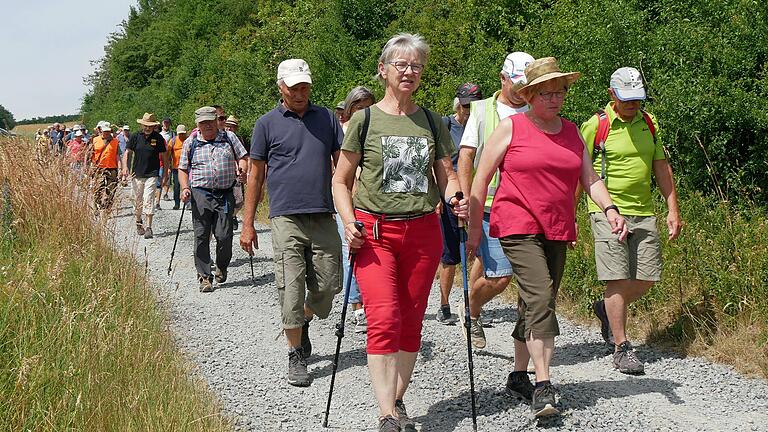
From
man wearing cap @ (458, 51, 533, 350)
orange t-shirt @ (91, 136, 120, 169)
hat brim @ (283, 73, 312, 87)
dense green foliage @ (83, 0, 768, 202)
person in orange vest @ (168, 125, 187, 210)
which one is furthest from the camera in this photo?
person in orange vest @ (168, 125, 187, 210)

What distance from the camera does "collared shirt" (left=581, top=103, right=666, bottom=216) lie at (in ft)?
20.6

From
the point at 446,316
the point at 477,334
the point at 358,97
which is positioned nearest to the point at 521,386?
the point at 477,334

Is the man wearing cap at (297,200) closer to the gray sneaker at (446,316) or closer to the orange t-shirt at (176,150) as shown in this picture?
the gray sneaker at (446,316)

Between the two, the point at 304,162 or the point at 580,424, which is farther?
the point at 304,162

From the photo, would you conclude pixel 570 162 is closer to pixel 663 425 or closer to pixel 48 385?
pixel 663 425

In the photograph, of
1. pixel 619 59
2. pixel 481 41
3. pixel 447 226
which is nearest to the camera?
pixel 447 226

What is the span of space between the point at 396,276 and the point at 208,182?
209 inches

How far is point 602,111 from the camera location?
6.42 meters

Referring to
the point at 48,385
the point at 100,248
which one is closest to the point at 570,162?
the point at 48,385

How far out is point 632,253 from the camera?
250 inches

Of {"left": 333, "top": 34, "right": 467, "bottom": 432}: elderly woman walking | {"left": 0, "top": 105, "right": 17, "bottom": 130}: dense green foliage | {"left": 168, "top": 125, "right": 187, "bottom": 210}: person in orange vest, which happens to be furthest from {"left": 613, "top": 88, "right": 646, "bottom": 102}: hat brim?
{"left": 168, "top": 125, "right": 187, "bottom": 210}: person in orange vest

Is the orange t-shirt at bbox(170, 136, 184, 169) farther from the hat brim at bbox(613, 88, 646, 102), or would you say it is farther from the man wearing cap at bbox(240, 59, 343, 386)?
the hat brim at bbox(613, 88, 646, 102)

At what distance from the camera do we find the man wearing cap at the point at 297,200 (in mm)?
6305

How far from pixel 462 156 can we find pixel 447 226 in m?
1.41
